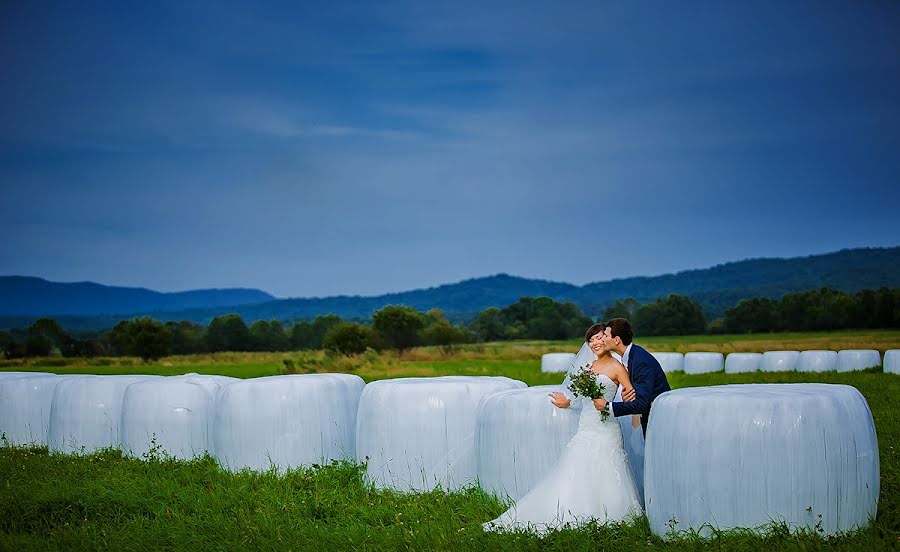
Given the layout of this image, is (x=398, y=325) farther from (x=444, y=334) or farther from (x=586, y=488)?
(x=586, y=488)

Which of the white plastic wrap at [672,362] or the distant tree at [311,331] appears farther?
the distant tree at [311,331]

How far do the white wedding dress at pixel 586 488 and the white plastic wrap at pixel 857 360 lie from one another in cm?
2827

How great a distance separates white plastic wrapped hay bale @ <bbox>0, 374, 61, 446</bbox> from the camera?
Answer: 58.1 feet

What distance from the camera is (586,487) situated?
9289 millimetres

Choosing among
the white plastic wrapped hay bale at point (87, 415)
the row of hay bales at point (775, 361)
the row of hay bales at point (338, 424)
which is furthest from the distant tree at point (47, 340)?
A: the row of hay bales at point (338, 424)

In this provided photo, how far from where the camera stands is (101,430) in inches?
623

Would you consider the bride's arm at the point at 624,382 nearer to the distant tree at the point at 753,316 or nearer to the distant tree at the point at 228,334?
the distant tree at the point at 228,334

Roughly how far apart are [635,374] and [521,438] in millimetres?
1426

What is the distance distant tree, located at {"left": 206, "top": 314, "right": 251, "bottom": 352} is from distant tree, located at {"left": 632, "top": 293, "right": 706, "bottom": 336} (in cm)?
3913

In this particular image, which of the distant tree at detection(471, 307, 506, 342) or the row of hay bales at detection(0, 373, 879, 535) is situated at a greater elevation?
the distant tree at detection(471, 307, 506, 342)

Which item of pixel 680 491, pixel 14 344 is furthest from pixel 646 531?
pixel 14 344

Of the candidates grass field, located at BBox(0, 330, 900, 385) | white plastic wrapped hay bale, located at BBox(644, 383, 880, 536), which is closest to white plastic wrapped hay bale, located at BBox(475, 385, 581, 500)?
white plastic wrapped hay bale, located at BBox(644, 383, 880, 536)

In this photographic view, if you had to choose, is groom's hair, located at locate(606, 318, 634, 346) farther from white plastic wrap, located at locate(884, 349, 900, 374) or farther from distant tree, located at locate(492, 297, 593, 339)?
distant tree, located at locate(492, 297, 593, 339)

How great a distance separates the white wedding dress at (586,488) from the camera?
9219mm
